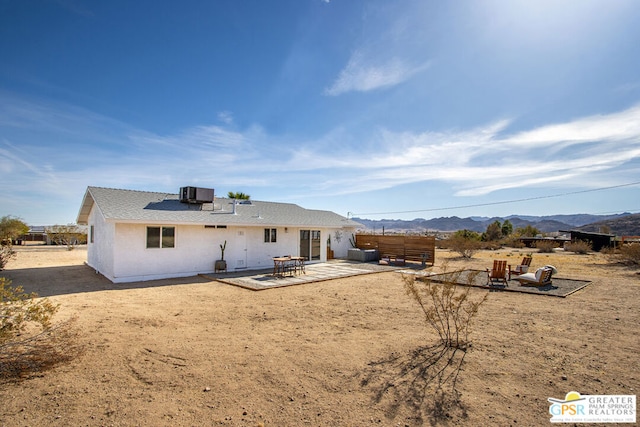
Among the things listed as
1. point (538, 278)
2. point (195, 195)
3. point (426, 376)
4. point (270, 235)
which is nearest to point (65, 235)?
point (195, 195)

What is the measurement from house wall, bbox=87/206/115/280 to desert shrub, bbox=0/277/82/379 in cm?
715

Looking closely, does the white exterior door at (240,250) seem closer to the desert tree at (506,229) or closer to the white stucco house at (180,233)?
the white stucco house at (180,233)

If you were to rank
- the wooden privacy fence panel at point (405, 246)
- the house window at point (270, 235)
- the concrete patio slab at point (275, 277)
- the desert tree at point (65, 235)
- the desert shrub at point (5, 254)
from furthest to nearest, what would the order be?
the desert tree at point (65, 235) → the wooden privacy fence panel at point (405, 246) → the house window at point (270, 235) → the desert shrub at point (5, 254) → the concrete patio slab at point (275, 277)

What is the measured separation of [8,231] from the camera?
27.3m

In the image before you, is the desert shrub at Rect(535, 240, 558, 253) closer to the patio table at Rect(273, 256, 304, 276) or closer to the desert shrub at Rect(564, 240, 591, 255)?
the desert shrub at Rect(564, 240, 591, 255)

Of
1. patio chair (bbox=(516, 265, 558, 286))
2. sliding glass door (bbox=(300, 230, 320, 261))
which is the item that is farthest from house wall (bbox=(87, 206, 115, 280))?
patio chair (bbox=(516, 265, 558, 286))

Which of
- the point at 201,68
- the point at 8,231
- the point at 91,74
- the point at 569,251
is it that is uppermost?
the point at 201,68

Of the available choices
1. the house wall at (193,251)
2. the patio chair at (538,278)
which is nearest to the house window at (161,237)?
the house wall at (193,251)

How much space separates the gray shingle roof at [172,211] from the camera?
12.3 metres

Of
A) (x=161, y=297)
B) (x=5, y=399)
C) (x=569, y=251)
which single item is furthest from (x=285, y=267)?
(x=569, y=251)

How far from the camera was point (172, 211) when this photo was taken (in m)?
13.8

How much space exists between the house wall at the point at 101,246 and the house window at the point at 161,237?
130 centimetres

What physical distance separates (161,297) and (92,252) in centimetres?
1009

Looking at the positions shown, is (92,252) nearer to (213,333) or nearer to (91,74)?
(91,74)
